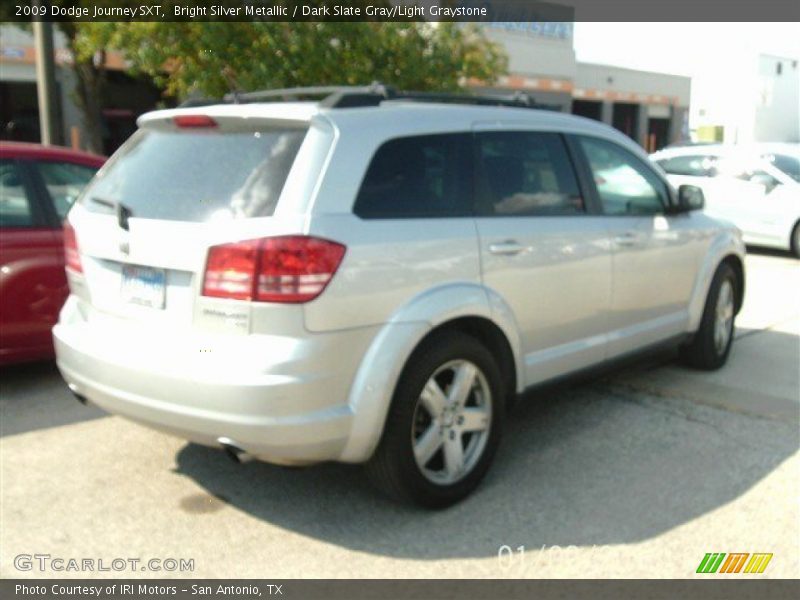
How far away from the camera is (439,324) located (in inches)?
142

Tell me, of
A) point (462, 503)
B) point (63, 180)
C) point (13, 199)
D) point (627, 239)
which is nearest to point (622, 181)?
point (627, 239)

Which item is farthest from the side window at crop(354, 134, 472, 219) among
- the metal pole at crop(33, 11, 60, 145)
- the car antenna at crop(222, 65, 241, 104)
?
the car antenna at crop(222, 65, 241, 104)

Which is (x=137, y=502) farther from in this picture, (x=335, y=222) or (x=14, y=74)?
(x=14, y=74)

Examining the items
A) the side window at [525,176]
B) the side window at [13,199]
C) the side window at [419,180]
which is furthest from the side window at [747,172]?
the side window at [13,199]

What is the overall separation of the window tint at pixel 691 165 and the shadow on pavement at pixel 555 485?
28.6 ft

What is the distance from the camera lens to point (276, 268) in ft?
10.3

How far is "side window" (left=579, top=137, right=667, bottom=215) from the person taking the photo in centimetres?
480

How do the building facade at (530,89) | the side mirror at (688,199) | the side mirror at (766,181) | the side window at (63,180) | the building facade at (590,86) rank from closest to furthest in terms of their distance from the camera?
1. the side mirror at (688,199)
2. the side window at (63,180)
3. the side mirror at (766,181)
4. the building facade at (530,89)
5. the building facade at (590,86)

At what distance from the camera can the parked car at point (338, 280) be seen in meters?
3.20

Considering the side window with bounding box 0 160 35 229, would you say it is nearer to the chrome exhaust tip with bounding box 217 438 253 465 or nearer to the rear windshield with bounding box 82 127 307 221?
the rear windshield with bounding box 82 127 307 221

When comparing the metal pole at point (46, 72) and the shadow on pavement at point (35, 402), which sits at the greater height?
the metal pole at point (46, 72)

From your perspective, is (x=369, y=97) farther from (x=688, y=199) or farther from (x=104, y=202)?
(x=688, y=199)

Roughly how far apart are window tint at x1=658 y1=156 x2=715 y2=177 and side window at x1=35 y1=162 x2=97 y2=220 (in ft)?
32.5
